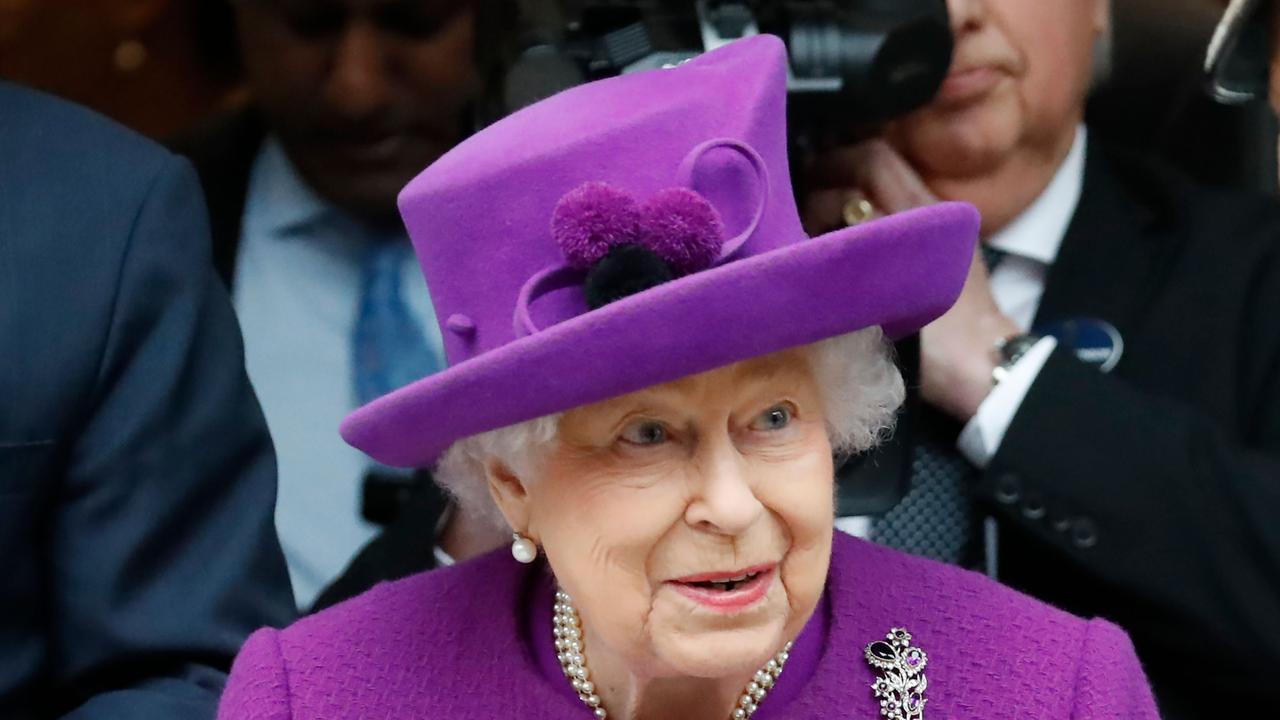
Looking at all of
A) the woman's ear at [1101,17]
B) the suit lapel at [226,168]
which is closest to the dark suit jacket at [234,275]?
the suit lapel at [226,168]

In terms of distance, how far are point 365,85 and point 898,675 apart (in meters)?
1.33

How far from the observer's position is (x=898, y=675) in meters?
1.44

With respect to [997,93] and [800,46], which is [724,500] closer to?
[800,46]

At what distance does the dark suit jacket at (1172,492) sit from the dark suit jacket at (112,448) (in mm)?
745

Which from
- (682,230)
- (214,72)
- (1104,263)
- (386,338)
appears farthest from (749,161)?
(214,72)

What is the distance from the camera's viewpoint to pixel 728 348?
1.17 meters

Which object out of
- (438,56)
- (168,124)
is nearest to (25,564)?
(438,56)

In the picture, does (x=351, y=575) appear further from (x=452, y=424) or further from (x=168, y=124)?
(x=168, y=124)

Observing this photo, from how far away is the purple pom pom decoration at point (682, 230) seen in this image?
1.18m

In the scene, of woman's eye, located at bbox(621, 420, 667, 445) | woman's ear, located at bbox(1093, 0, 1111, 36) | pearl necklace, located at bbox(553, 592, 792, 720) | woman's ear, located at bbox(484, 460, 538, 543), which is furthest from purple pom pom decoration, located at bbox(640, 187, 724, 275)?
woman's ear, located at bbox(1093, 0, 1111, 36)

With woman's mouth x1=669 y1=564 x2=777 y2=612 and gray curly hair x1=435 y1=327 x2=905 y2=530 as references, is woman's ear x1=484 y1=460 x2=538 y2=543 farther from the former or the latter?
woman's mouth x1=669 y1=564 x2=777 y2=612

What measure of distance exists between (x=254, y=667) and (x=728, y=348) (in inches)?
21.7

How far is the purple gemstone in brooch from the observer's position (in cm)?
142

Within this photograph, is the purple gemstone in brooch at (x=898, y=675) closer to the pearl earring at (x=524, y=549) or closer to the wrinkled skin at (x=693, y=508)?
the wrinkled skin at (x=693, y=508)
